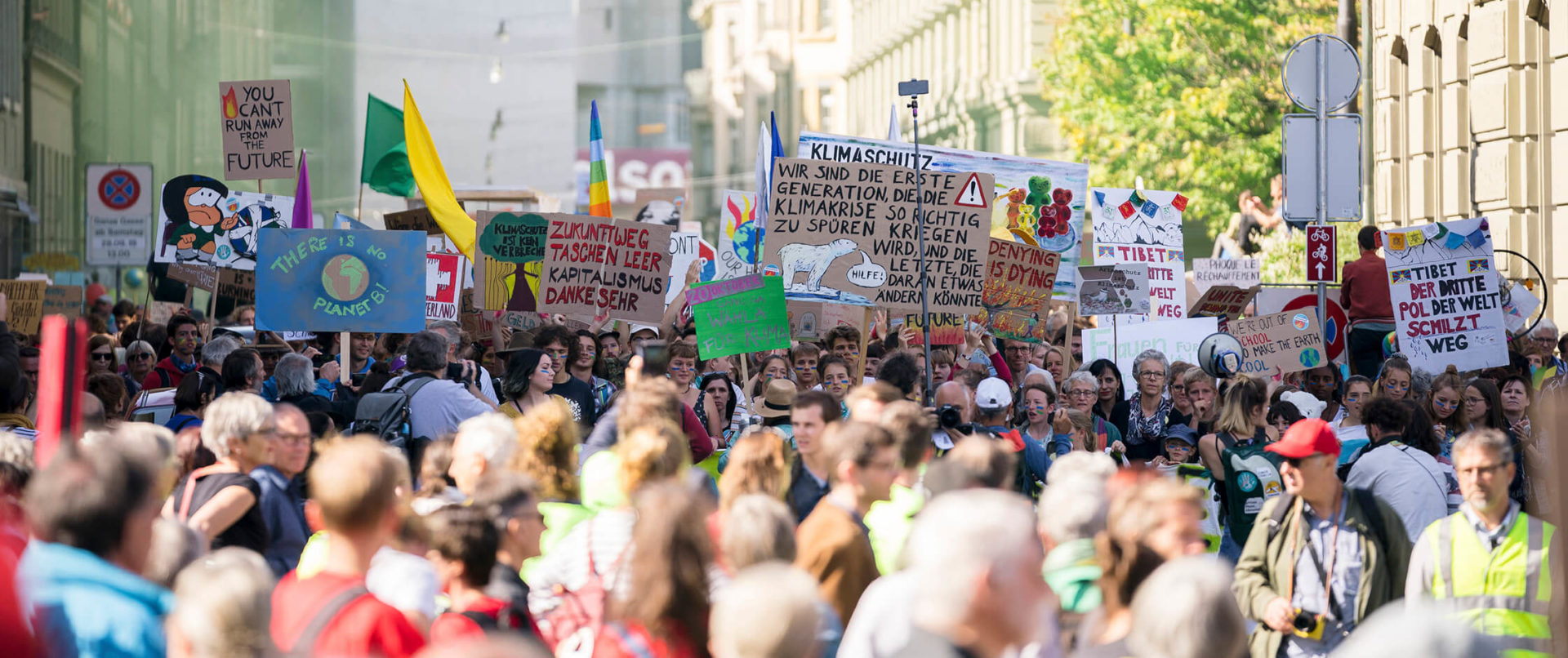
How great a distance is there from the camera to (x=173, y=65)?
37062 millimetres

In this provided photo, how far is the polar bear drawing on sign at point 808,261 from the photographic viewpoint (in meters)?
12.0

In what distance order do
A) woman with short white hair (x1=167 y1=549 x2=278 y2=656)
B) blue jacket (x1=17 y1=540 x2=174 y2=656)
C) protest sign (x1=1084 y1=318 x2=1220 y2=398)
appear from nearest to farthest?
woman with short white hair (x1=167 y1=549 x2=278 y2=656), blue jacket (x1=17 y1=540 x2=174 y2=656), protest sign (x1=1084 y1=318 x2=1220 y2=398)

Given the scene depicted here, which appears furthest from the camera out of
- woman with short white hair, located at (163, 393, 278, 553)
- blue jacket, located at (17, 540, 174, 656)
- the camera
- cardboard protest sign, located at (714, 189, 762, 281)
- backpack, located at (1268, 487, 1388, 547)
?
cardboard protest sign, located at (714, 189, 762, 281)

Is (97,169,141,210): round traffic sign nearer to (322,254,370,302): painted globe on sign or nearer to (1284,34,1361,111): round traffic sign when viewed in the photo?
(322,254,370,302): painted globe on sign

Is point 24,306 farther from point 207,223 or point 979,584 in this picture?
point 979,584

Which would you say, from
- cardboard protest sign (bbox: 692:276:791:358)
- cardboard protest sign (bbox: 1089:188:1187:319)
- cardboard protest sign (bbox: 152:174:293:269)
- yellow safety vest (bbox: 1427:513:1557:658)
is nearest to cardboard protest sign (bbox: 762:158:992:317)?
cardboard protest sign (bbox: 692:276:791:358)

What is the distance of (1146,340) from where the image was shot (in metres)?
14.3

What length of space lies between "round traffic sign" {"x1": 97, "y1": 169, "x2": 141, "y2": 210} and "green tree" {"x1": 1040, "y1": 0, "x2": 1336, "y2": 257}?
1837 centimetres

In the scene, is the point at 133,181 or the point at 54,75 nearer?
the point at 133,181

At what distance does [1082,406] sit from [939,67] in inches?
1838

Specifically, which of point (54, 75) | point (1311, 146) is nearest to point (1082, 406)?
point (1311, 146)

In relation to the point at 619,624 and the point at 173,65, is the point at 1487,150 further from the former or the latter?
the point at 173,65

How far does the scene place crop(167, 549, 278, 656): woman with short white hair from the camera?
144 inches

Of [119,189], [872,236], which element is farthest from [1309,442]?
[119,189]
